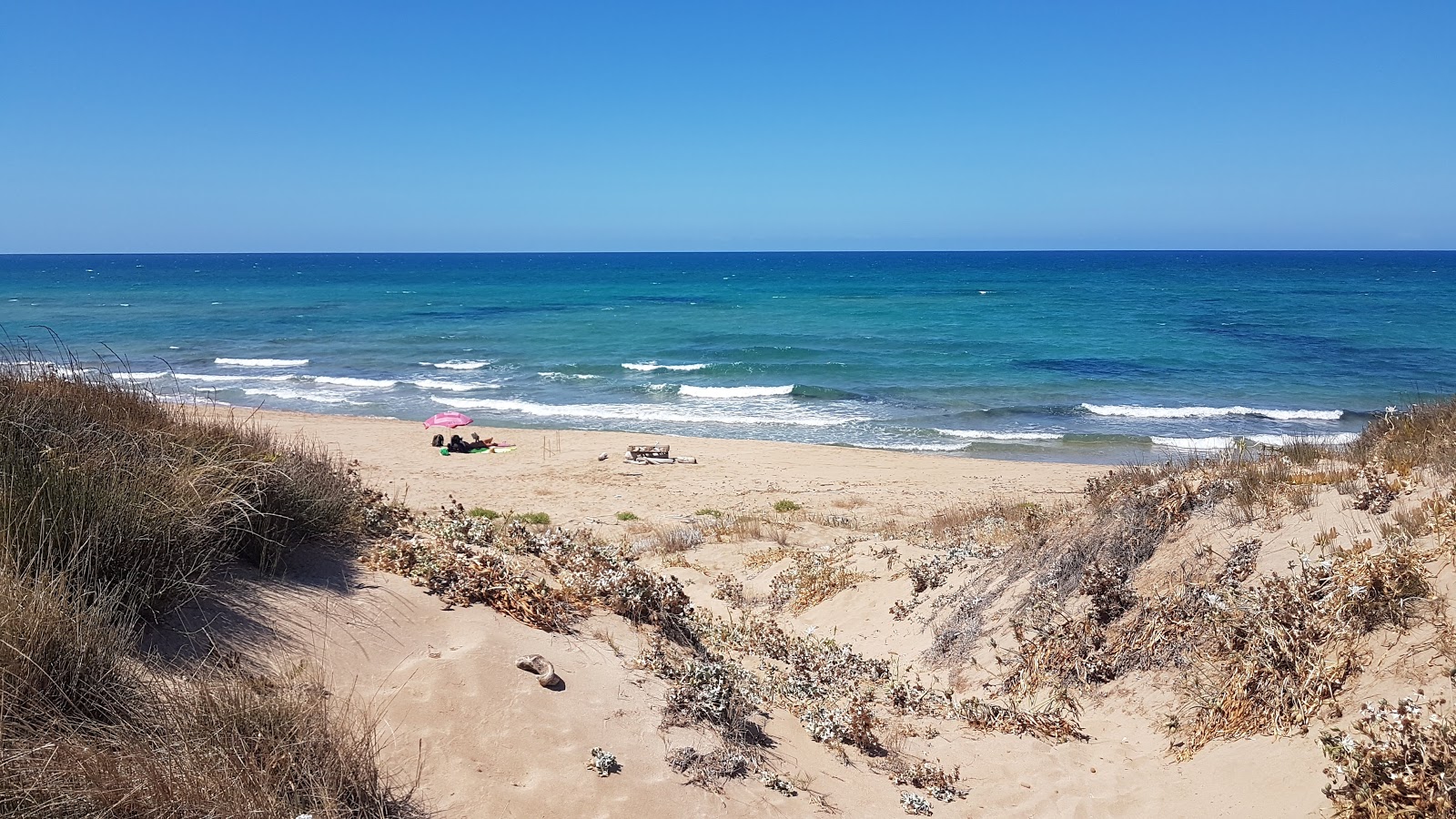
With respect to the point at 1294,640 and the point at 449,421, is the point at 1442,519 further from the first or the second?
the point at 449,421

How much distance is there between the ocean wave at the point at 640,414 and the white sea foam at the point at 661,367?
20.9 ft

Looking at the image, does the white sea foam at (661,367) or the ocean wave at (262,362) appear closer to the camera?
the white sea foam at (661,367)

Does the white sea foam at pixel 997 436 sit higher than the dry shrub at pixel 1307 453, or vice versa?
the dry shrub at pixel 1307 453

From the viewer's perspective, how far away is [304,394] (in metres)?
29.4

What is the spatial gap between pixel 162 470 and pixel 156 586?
957mm

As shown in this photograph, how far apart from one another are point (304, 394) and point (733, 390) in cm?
1524

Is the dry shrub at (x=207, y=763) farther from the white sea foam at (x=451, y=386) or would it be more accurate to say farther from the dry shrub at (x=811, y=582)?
the white sea foam at (x=451, y=386)

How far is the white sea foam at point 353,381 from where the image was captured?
3163 cm

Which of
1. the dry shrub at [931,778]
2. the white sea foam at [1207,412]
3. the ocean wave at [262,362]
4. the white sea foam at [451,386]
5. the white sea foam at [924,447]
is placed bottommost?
the white sea foam at [924,447]

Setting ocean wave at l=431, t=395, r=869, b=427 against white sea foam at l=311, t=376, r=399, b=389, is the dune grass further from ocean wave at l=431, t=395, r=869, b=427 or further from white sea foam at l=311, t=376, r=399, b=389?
white sea foam at l=311, t=376, r=399, b=389

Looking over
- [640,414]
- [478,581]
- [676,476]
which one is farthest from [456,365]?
[478,581]

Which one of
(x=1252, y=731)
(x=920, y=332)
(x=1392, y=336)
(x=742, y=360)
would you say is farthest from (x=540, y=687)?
(x=1392, y=336)

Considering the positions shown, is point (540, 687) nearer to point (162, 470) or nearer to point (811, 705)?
point (811, 705)

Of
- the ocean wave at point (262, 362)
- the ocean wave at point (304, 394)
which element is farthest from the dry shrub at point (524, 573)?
the ocean wave at point (262, 362)
